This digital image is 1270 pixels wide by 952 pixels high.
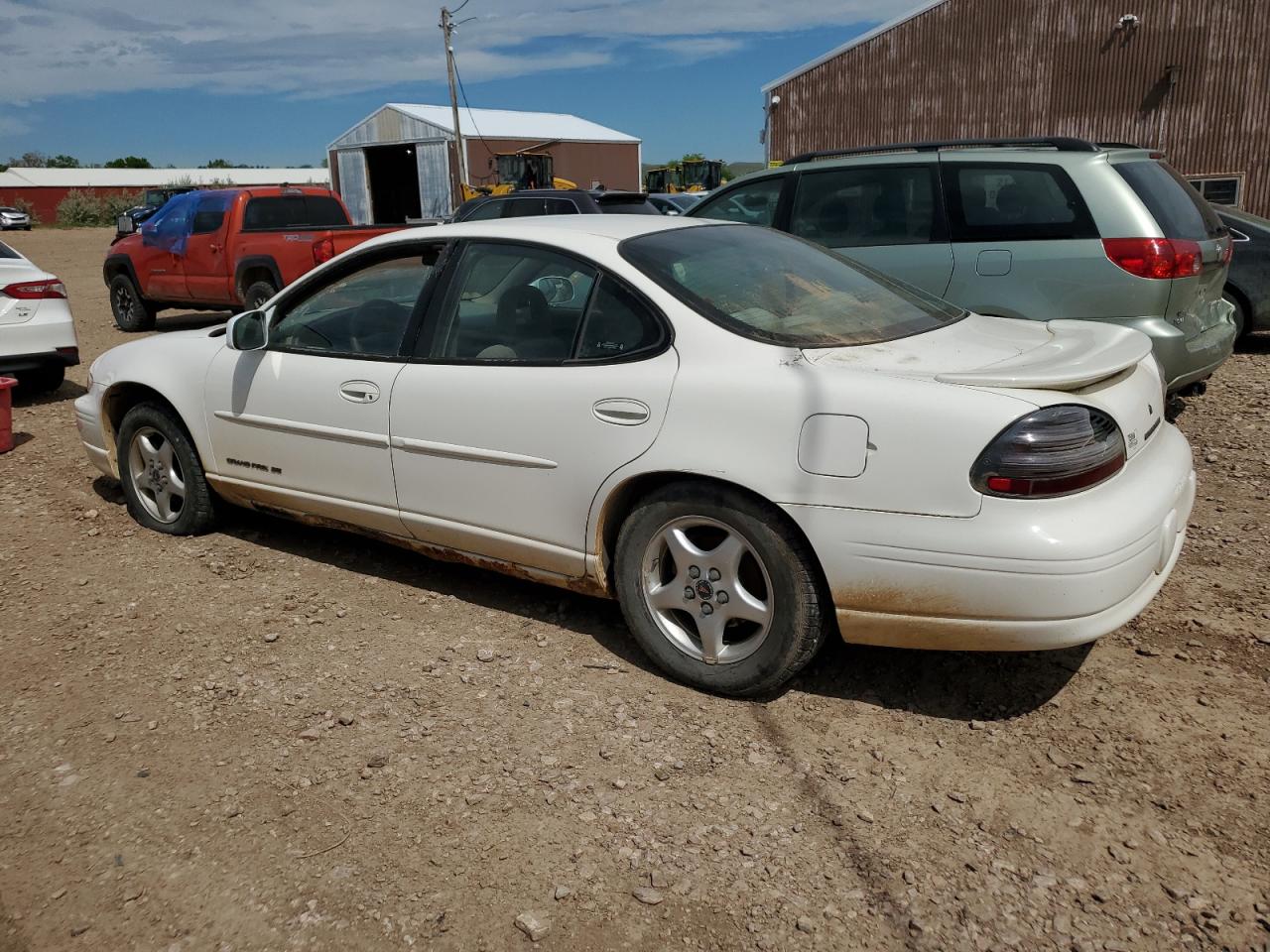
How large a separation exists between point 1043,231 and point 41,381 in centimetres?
832

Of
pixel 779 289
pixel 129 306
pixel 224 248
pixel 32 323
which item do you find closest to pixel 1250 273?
pixel 779 289

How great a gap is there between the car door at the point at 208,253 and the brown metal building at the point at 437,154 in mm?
23575

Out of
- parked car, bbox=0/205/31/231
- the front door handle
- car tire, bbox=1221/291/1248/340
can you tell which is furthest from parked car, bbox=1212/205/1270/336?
parked car, bbox=0/205/31/231

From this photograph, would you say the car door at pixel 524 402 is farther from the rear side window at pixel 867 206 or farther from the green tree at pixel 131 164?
the green tree at pixel 131 164

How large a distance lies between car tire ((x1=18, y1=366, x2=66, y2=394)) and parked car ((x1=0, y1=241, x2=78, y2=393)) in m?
0.35

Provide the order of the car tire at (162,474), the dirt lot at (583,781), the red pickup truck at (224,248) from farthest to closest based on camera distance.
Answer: the red pickup truck at (224,248) < the car tire at (162,474) < the dirt lot at (583,781)

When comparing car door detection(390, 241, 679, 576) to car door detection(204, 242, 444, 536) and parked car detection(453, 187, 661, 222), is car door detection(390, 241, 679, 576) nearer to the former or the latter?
car door detection(204, 242, 444, 536)

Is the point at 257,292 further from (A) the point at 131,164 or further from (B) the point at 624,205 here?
(A) the point at 131,164

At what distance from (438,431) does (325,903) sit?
6.02ft

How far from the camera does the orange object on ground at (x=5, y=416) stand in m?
7.02

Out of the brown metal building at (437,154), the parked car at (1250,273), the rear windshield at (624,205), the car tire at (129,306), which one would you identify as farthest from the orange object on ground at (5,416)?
the brown metal building at (437,154)

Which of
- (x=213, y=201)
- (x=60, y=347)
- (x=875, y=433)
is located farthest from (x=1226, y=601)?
(x=213, y=201)

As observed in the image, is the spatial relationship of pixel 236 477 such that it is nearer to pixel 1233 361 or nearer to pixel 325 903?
pixel 325 903

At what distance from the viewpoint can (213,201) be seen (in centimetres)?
1273
